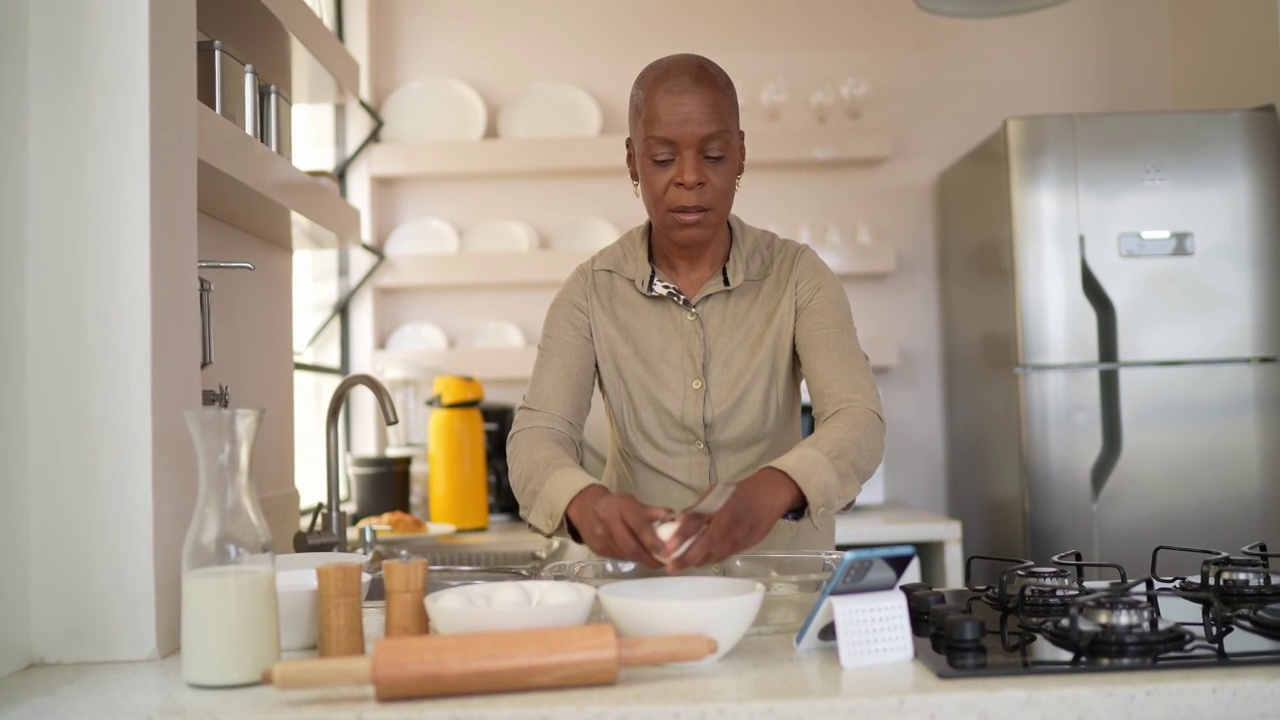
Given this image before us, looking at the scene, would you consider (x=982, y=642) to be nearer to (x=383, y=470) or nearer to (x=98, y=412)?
(x=98, y=412)

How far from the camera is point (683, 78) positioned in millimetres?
1552

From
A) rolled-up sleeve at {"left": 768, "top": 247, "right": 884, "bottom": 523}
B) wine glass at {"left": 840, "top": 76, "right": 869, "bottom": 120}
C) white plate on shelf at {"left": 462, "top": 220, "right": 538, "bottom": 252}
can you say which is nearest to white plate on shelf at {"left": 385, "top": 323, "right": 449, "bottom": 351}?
white plate on shelf at {"left": 462, "top": 220, "right": 538, "bottom": 252}

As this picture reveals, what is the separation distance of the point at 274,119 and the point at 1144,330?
2088mm

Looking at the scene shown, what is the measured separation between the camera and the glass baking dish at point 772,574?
1302 mm

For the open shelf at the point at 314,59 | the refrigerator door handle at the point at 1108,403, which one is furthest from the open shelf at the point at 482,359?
the open shelf at the point at 314,59

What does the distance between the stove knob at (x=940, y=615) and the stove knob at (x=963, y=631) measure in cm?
3

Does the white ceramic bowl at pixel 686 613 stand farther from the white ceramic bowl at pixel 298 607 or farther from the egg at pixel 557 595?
the white ceramic bowl at pixel 298 607

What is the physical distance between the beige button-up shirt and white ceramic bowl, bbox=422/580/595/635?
17.5 inches

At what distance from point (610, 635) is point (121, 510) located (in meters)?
0.62

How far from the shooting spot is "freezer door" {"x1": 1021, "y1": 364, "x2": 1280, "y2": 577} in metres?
2.88

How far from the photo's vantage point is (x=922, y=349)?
3.50m

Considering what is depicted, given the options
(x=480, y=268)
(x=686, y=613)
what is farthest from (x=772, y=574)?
(x=480, y=268)

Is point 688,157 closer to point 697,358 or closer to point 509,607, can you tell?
point 697,358

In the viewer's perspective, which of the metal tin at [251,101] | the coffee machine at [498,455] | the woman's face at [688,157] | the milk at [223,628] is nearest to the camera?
the milk at [223,628]
